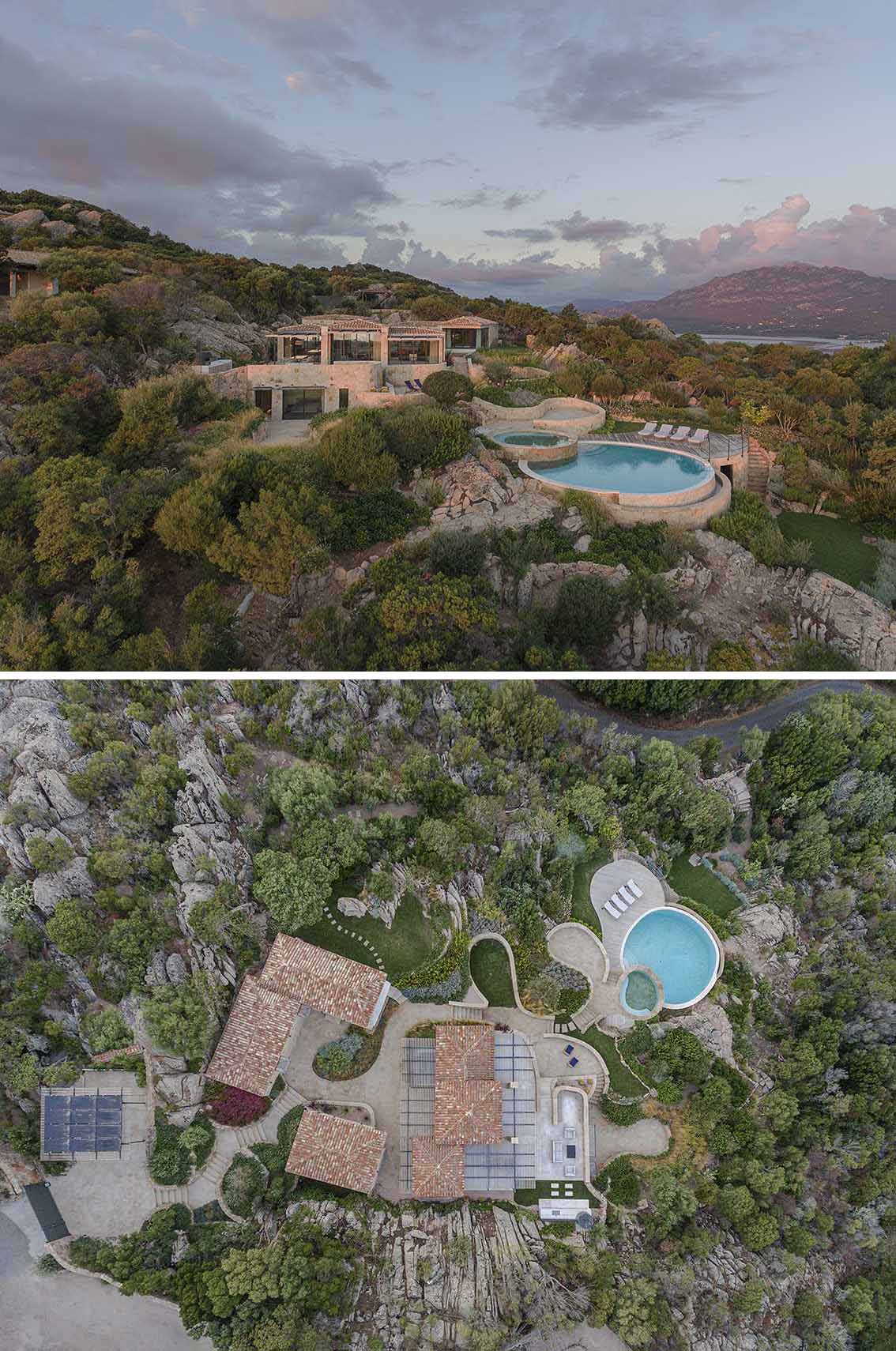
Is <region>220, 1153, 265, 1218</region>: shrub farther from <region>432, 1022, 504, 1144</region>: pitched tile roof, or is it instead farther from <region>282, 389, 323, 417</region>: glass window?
<region>282, 389, 323, 417</region>: glass window

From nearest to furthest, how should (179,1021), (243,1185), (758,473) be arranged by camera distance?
1. (243,1185)
2. (179,1021)
3. (758,473)

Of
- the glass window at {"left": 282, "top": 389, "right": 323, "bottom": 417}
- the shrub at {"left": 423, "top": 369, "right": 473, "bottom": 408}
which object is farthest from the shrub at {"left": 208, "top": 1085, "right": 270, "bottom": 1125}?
the shrub at {"left": 423, "top": 369, "right": 473, "bottom": 408}

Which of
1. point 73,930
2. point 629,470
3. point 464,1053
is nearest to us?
point 464,1053

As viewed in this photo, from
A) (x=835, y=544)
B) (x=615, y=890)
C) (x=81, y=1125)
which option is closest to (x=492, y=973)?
(x=615, y=890)

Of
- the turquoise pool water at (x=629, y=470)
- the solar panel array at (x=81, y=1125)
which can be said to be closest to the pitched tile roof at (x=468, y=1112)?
the solar panel array at (x=81, y=1125)

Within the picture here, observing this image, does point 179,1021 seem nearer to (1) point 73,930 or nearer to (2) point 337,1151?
(1) point 73,930

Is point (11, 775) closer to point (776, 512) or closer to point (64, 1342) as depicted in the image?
point (64, 1342)

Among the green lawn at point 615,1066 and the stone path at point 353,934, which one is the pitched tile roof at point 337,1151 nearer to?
the stone path at point 353,934
